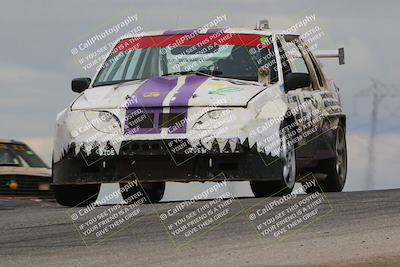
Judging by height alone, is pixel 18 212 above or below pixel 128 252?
below

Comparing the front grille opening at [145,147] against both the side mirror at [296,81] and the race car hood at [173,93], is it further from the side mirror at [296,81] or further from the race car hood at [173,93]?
the side mirror at [296,81]

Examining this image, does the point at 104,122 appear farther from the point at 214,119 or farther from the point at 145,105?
the point at 214,119

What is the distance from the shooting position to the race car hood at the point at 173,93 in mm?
12750

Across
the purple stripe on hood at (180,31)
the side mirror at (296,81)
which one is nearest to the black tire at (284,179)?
the side mirror at (296,81)

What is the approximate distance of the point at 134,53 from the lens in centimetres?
1442

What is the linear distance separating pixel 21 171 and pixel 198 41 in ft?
19.6

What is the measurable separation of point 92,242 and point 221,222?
4.35 ft

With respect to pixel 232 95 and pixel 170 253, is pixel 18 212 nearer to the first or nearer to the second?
pixel 232 95

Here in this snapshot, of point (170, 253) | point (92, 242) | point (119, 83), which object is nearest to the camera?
point (170, 253)

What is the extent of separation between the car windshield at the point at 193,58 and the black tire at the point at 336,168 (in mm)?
1831

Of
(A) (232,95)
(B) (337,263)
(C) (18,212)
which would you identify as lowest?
(C) (18,212)

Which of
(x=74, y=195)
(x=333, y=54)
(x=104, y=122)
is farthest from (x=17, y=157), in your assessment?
(x=104, y=122)

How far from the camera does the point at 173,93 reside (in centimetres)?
1288

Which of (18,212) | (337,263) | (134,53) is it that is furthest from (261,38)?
(337,263)
